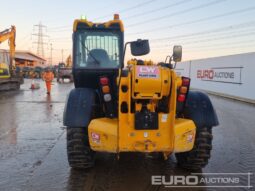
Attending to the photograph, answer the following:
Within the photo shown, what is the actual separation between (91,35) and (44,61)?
331ft

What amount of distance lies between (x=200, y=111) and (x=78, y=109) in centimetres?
196

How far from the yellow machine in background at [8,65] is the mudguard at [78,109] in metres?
16.7

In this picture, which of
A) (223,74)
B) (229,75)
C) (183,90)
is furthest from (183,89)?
(223,74)

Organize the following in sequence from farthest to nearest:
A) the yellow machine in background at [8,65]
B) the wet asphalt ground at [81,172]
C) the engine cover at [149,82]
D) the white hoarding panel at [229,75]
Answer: the yellow machine in background at [8,65] < the white hoarding panel at [229,75] < the wet asphalt ground at [81,172] < the engine cover at [149,82]

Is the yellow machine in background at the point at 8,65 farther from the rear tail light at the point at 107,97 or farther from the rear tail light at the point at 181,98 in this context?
the rear tail light at the point at 181,98

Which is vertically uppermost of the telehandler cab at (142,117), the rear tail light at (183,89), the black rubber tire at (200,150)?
the rear tail light at (183,89)

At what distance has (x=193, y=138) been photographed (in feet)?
15.4

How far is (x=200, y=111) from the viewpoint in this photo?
16.5 feet

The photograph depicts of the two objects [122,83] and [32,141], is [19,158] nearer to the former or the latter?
[32,141]

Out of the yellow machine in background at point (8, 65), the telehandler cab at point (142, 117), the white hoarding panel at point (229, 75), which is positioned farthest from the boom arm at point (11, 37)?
the telehandler cab at point (142, 117)

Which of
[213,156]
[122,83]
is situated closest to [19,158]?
[122,83]

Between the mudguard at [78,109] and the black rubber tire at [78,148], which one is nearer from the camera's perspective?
the mudguard at [78,109]

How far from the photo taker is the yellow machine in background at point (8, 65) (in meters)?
20.9

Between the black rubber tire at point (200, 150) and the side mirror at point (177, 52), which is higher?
the side mirror at point (177, 52)
